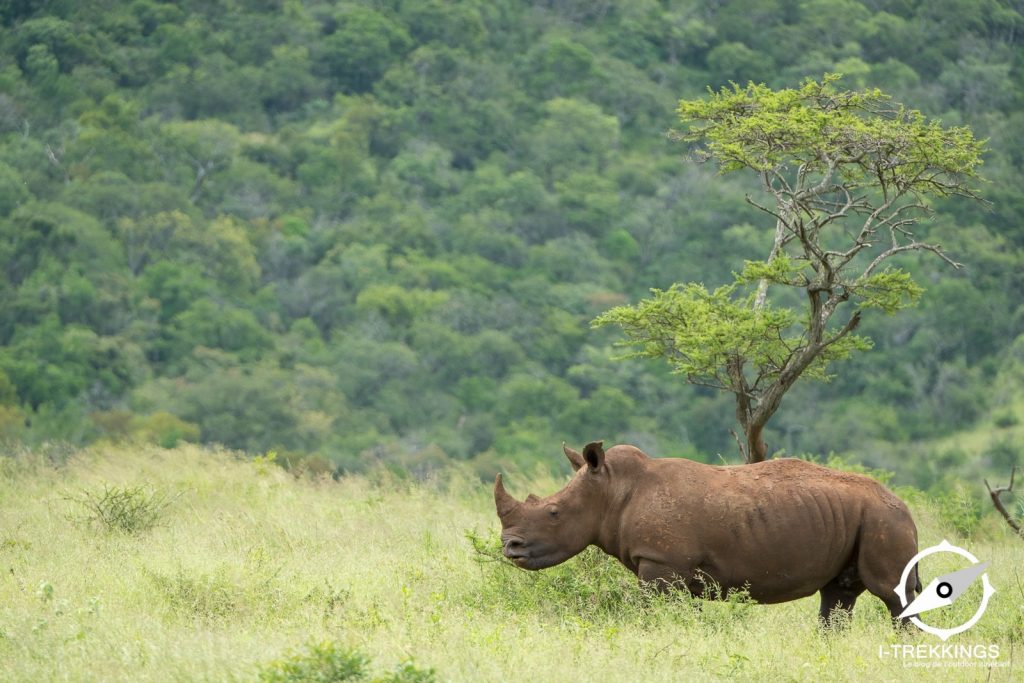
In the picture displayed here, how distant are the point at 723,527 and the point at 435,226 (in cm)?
5841

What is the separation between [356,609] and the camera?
9.01 m

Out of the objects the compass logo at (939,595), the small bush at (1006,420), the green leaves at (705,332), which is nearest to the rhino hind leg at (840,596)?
the compass logo at (939,595)

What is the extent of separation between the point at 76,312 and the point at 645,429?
62.8 ft

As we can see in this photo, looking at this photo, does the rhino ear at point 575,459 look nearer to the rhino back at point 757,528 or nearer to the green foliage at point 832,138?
the rhino back at point 757,528

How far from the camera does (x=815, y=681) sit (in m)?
7.45

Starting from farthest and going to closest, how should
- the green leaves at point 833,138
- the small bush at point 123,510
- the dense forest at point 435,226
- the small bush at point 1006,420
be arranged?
the dense forest at point 435,226 < the small bush at point 1006,420 < the green leaves at point 833,138 < the small bush at point 123,510

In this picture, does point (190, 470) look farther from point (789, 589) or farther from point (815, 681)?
point (815, 681)

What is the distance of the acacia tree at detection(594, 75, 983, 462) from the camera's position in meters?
13.3

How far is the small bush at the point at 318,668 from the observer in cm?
689

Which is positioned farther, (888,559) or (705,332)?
(705,332)

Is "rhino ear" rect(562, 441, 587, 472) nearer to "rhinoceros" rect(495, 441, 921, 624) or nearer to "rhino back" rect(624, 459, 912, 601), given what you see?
"rhinoceros" rect(495, 441, 921, 624)

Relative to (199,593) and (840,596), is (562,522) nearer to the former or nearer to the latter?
(840,596)

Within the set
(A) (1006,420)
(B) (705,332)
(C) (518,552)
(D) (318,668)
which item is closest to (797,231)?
(B) (705,332)

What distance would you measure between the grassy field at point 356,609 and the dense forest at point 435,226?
25.9 metres
